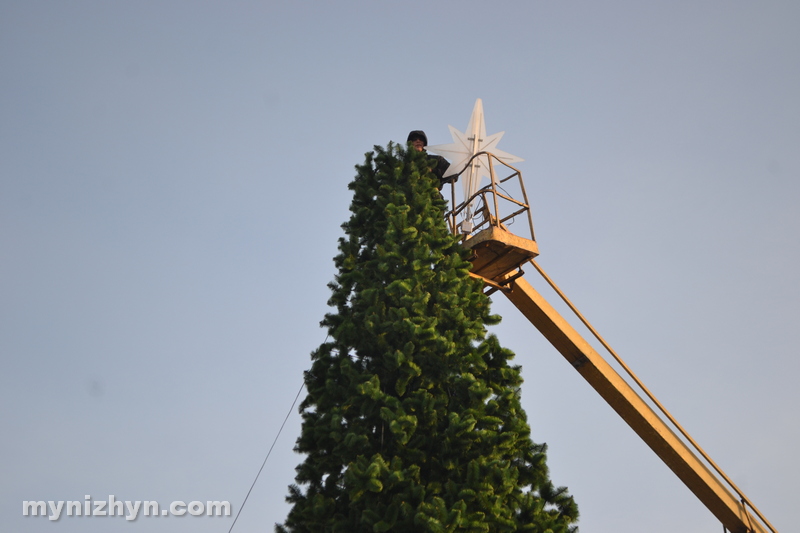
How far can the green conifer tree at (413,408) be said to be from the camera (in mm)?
9844

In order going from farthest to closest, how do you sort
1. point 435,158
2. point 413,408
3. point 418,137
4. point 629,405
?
point 418,137 < point 435,158 < point 629,405 < point 413,408

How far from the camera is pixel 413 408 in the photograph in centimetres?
1045

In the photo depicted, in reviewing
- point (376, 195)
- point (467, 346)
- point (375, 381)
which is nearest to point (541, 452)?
point (467, 346)

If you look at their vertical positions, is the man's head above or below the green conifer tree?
above

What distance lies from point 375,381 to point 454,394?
1.22m

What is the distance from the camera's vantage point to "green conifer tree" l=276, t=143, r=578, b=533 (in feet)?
32.3

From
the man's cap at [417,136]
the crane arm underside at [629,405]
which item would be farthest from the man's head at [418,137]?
the crane arm underside at [629,405]

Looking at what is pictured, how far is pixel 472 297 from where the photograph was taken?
39.5 ft

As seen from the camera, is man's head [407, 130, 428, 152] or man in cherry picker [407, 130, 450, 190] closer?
man in cherry picker [407, 130, 450, 190]

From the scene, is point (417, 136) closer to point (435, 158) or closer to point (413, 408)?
point (435, 158)

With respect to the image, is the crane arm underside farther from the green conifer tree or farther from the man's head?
the man's head

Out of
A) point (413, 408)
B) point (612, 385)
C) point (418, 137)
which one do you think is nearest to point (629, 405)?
point (612, 385)

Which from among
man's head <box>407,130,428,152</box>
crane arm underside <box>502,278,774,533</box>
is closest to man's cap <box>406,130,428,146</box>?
man's head <box>407,130,428,152</box>

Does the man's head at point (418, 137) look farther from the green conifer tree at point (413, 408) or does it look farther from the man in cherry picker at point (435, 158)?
the green conifer tree at point (413, 408)
